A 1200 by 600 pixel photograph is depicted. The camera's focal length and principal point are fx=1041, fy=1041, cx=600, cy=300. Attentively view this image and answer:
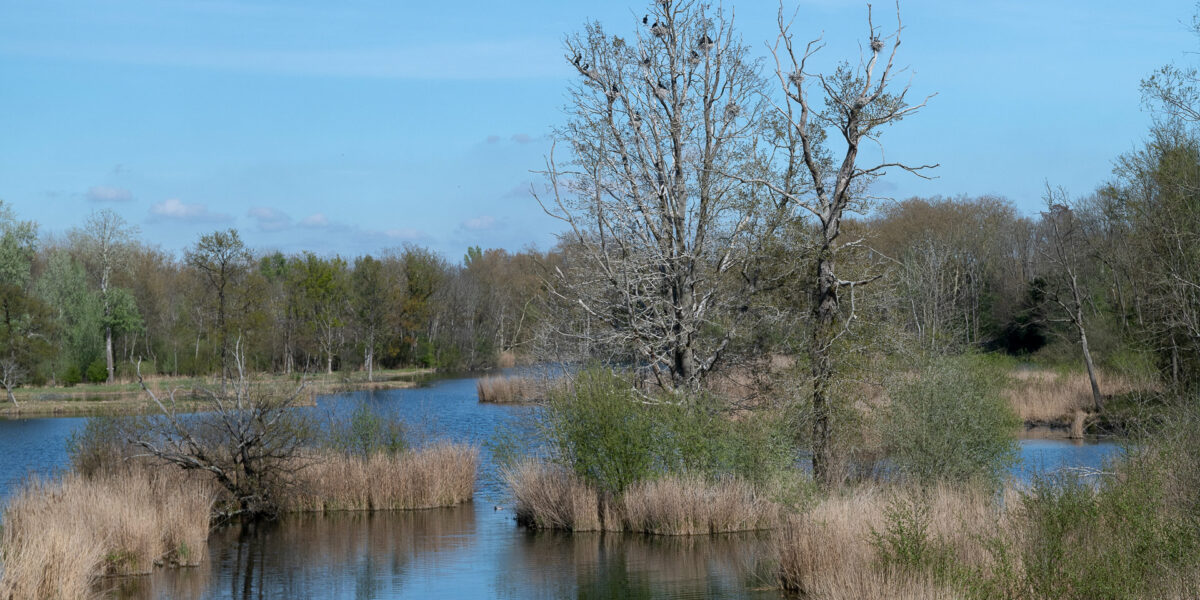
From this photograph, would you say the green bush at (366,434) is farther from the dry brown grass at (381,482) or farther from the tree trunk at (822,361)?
the tree trunk at (822,361)

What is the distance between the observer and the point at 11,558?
418 inches

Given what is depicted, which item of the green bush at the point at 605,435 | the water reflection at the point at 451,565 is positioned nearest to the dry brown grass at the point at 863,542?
the water reflection at the point at 451,565

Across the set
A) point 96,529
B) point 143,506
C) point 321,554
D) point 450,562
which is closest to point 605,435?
point 450,562

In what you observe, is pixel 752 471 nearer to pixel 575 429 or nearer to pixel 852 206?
pixel 575 429

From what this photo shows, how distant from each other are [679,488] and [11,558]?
969cm

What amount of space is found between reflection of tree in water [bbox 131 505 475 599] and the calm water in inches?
0.7

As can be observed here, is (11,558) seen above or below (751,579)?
above

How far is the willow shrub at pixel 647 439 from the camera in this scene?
16906mm

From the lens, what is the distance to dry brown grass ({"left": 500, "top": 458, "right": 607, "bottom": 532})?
17.6 metres

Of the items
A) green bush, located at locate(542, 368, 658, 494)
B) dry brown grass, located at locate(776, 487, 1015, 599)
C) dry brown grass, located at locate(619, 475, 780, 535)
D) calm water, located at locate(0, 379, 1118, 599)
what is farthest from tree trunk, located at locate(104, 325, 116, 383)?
dry brown grass, located at locate(776, 487, 1015, 599)

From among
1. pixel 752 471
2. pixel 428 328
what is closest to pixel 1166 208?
pixel 752 471

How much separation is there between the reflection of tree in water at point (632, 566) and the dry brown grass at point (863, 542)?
901mm

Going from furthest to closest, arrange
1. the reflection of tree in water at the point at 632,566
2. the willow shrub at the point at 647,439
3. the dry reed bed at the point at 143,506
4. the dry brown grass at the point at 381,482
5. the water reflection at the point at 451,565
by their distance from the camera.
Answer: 1. the dry brown grass at the point at 381,482
2. the willow shrub at the point at 647,439
3. the water reflection at the point at 451,565
4. the reflection of tree in water at the point at 632,566
5. the dry reed bed at the point at 143,506

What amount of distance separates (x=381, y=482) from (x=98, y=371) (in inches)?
1711
